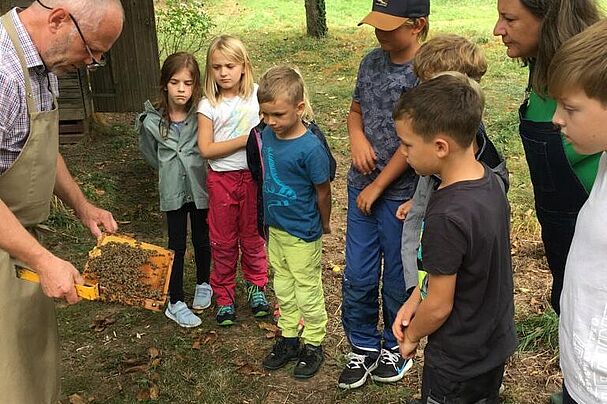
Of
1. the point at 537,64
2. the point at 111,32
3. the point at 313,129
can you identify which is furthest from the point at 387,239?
the point at 111,32

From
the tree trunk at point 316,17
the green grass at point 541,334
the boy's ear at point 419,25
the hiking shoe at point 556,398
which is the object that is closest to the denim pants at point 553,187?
the boy's ear at point 419,25

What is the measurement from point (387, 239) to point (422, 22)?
1.11 metres

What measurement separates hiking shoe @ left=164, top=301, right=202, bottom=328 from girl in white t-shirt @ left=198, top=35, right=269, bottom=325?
159mm

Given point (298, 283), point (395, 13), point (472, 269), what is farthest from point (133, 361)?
point (395, 13)

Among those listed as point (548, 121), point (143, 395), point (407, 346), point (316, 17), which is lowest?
point (143, 395)

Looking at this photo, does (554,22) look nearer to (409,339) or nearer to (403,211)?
(403,211)

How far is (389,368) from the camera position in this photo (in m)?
3.72

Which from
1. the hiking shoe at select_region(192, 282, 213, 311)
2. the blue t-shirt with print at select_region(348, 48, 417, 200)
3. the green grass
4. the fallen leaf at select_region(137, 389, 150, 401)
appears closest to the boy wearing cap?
the blue t-shirt with print at select_region(348, 48, 417, 200)

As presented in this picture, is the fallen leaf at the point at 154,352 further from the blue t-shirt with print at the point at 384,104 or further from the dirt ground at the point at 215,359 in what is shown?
the blue t-shirt with print at the point at 384,104

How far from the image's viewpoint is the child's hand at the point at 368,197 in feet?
10.7

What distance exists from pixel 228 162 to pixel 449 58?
1.69 m

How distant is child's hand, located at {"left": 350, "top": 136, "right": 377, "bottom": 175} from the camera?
10.9 feet

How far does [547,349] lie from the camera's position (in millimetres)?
3939

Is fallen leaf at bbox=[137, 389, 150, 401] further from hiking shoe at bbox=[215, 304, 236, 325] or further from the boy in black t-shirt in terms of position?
the boy in black t-shirt
